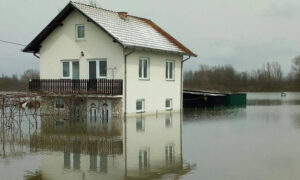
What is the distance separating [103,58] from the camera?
1000 inches

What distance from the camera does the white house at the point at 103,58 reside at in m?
24.7

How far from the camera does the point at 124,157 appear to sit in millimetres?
12227

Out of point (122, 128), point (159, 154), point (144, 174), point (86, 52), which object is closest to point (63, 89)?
point (86, 52)

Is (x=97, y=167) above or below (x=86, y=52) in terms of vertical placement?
below

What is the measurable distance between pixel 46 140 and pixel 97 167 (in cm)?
552

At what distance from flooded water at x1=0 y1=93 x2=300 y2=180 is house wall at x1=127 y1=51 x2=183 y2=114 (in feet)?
15.1

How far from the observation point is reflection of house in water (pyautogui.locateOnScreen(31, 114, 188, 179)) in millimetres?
10344

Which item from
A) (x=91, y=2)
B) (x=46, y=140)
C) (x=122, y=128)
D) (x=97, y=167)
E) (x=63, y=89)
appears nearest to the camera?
(x=97, y=167)

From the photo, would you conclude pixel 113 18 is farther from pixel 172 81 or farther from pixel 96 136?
pixel 96 136

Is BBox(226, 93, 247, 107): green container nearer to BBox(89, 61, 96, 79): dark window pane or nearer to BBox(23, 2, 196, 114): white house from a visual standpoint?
BBox(23, 2, 196, 114): white house

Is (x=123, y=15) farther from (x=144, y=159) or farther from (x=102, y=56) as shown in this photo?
(x=144, y=159)

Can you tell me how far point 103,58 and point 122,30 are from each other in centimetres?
217

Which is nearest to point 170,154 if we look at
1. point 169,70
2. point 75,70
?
point 75,70

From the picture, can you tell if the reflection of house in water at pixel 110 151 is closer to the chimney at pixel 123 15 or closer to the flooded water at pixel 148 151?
the flooded water at pixel 148 151
